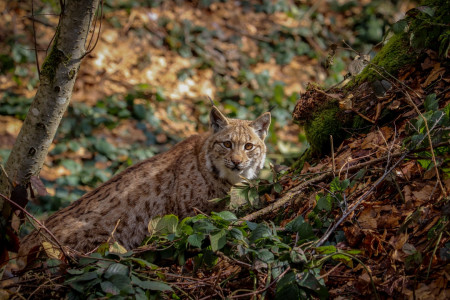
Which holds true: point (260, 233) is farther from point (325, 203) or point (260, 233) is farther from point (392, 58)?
point (392, 58)

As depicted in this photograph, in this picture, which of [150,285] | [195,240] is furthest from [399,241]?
[150,285]

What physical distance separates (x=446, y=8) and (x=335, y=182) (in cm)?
190

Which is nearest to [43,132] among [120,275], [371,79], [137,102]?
[120,275]

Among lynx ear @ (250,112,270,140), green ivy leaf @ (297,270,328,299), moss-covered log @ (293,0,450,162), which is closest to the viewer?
green ivy leaf @ (297,270,328,299)

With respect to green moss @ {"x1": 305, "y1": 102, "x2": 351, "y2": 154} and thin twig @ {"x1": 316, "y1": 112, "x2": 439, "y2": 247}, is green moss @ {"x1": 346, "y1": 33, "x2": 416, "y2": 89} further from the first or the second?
thin twig @ {"x1": 316, "y1": 112, "x2": 439, "y2": 247}

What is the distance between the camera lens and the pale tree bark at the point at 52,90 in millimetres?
3014

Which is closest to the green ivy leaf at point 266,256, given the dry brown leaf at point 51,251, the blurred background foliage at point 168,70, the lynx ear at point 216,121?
the dry brown leaf at point 51,251

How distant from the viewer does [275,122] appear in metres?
8.50

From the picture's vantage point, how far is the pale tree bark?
3.01m

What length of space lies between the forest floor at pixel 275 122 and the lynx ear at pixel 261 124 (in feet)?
2.26

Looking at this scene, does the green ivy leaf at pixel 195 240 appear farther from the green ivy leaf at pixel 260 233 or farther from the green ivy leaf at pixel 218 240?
the green ivy leaf at pixel 260 233

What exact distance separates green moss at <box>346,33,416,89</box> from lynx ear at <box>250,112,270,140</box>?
44.5 inches

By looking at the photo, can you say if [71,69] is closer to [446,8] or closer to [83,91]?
[446,8]

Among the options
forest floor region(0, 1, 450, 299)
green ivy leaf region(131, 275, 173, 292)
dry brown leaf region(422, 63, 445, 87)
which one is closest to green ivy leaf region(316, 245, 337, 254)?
forest floor region(0, 1, 450, 299)
